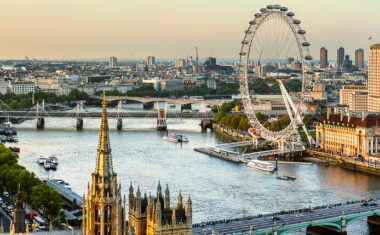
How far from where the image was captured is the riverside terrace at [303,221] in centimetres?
2027

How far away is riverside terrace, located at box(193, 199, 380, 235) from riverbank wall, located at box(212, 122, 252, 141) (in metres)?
22.7

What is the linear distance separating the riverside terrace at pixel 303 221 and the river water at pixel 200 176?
54 centimetres

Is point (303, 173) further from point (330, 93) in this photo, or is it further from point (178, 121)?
point (330, 93)

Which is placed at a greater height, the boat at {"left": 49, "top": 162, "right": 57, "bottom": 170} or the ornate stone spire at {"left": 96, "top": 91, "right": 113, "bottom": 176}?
the ornate stone spire at {"left": 96, "top": 91, "right": 113, "bottom": 176}

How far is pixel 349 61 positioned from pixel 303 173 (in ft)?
373

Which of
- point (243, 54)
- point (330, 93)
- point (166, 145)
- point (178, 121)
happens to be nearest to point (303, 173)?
point (166, 145)

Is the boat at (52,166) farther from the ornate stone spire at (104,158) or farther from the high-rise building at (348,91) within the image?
the high-rise building at (348,91)

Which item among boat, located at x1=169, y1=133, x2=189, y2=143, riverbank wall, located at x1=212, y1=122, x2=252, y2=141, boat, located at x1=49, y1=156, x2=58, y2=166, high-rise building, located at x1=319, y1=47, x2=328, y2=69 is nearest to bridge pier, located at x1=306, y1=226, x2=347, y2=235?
boat, located at x1=49, y1=156, x2=58, y2=166

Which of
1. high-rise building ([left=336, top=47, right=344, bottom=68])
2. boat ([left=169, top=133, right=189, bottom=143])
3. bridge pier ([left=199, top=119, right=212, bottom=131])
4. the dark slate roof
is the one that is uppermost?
high-rise building ([left=336, top=47, right=344, bottom=68])

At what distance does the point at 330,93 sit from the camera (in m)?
88.2

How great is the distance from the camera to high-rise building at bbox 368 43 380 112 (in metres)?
58.3

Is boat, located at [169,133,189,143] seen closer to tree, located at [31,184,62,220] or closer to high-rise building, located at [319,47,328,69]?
tree, located at [31,184,62,220]

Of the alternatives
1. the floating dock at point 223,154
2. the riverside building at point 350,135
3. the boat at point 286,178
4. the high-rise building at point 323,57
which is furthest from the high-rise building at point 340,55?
the boat at point 286,178

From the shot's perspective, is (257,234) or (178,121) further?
(178,121)
